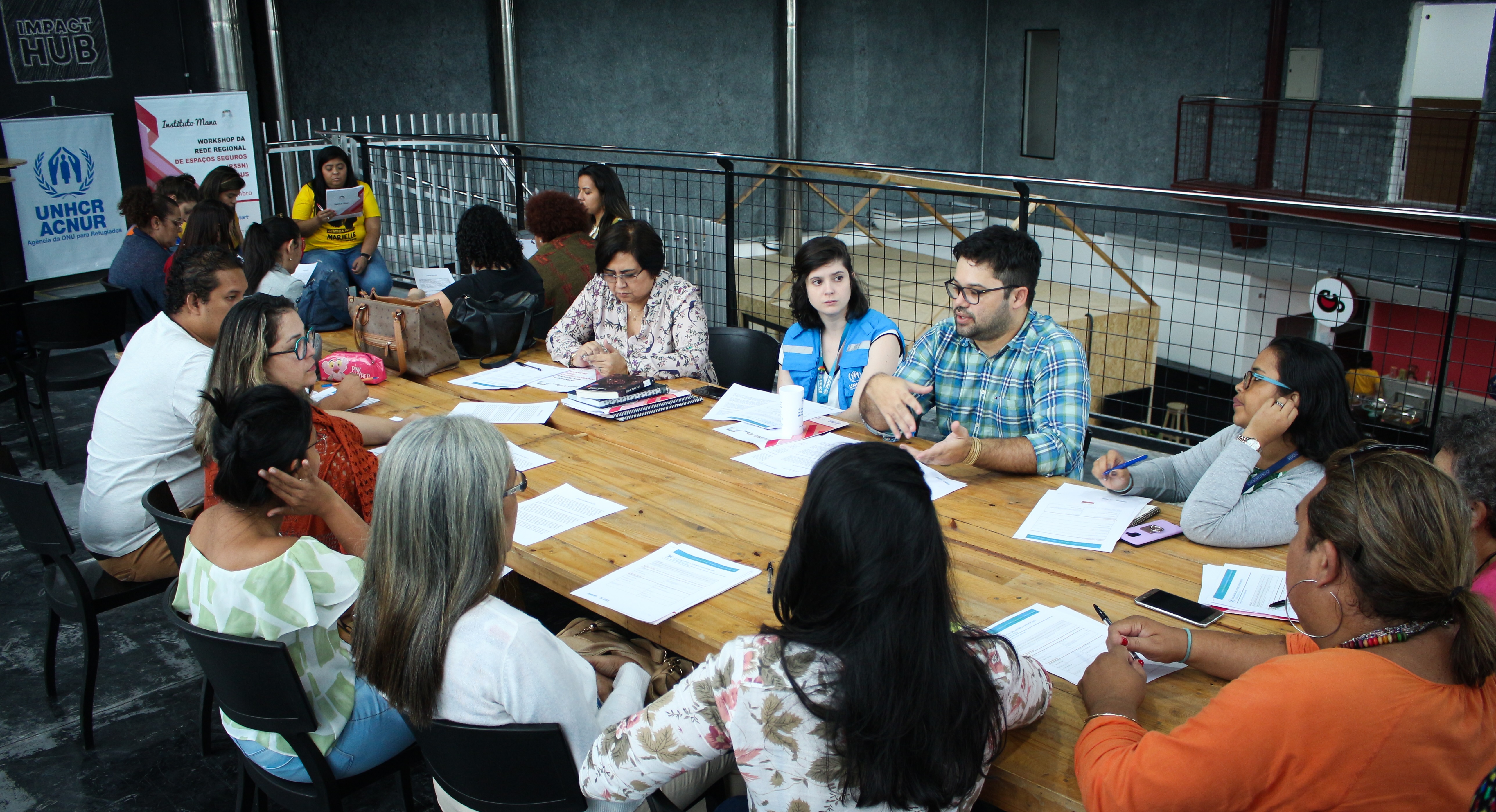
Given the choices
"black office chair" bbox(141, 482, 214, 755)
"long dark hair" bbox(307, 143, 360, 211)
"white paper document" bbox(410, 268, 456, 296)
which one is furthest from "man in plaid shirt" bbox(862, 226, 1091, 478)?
"long dark hair" bbox(307, 143, 360, 211)

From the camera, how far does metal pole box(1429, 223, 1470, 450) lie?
3396 mm

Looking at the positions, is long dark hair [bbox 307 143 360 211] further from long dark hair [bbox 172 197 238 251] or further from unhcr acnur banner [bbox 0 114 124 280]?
unhcr acnur banner [bbox 0 114 124 280]

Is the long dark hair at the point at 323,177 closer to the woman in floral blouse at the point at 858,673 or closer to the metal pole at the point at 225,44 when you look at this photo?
the metal pole at the point at 225,44

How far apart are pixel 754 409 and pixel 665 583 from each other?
1.28 metres

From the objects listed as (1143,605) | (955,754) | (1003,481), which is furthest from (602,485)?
(955,754)

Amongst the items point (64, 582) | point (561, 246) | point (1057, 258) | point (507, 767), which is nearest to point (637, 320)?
point (561, 246)

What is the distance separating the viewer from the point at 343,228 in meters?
6.77

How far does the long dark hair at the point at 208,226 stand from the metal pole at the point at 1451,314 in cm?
495

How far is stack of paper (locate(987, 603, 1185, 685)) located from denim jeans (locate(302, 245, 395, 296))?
547 centimetres

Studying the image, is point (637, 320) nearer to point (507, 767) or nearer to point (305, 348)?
point (305, 348)

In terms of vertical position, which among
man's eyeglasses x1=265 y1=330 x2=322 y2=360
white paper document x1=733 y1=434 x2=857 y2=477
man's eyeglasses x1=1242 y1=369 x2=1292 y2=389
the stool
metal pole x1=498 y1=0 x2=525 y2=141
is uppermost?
metal pole x1=498 y1=0 x2=525 y2=141

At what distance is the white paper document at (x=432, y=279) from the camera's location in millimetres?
5594

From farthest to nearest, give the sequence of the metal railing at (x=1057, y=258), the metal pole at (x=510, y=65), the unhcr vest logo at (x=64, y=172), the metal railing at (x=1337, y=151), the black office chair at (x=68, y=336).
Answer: the metal pole at (x=510, y=65)
the metal railing at (x=1337, y=151)
the unhcr vest logo at (x=64, y=172)
the metal railing at (x=1057, y=258)
the black office chair at (x=68, y=336)

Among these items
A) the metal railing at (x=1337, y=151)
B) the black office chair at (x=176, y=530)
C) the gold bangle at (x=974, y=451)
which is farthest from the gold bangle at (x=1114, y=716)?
the metal railing at (x=1337, y=151)
